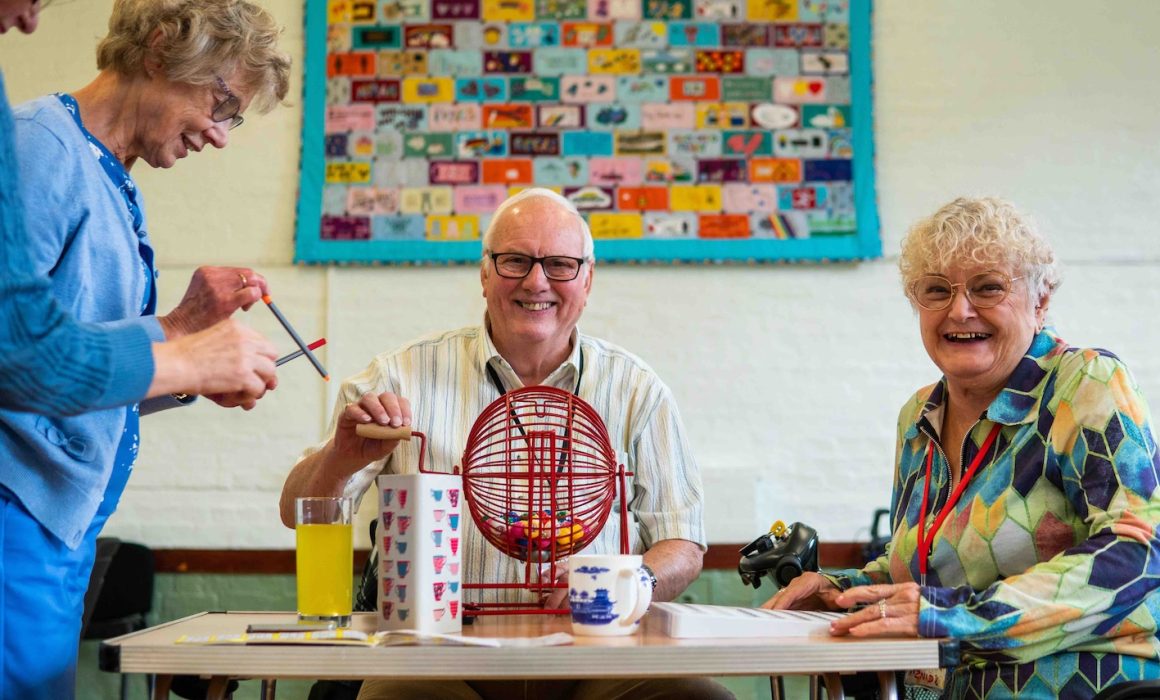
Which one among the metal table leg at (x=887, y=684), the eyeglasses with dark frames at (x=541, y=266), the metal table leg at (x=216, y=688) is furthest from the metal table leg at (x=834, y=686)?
the eyeglasses with dark frames at (x=541, y=266)

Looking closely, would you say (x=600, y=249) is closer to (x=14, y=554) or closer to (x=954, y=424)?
(x=954, y=424)

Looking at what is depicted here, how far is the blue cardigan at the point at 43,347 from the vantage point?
1214 mm

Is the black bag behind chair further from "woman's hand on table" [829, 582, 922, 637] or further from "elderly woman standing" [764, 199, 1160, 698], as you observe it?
"woman's hand on table" [829, 582, 922, 637]

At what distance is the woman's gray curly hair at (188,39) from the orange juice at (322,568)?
0.72 meters

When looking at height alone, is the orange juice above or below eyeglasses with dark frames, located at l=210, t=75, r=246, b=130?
below

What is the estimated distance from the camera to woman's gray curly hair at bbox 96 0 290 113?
5.65ft

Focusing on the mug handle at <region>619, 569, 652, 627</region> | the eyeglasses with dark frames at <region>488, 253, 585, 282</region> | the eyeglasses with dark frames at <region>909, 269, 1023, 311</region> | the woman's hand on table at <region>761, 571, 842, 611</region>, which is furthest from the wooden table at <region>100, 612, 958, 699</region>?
the eyeglasses with dark frames at <region>488, 253, 585, 282</region>

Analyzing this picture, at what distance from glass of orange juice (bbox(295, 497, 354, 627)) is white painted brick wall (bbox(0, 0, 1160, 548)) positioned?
2458 mm

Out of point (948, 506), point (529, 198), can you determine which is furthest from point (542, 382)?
point (948, 506)

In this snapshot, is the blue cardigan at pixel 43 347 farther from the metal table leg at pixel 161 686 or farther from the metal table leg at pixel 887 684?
the metal table leg at pixel 887 684

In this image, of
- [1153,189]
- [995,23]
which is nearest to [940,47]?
[995,23]

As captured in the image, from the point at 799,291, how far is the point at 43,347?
3098 millimetres

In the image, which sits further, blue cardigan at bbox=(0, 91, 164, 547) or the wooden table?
blue cardigan at bbox=(0, 91, 164, 547)

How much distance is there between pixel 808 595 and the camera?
1.90 m
